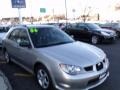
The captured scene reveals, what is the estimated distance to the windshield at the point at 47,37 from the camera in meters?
6.15

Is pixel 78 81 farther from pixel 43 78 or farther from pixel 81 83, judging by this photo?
pixel 43 78

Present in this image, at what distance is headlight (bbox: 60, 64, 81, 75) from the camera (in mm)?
4887

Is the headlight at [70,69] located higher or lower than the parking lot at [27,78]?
higher

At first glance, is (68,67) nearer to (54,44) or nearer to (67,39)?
(54,44)

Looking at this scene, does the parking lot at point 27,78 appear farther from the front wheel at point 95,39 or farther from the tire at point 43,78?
the front wheel at point 95,39

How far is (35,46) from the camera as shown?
5973 millimetres

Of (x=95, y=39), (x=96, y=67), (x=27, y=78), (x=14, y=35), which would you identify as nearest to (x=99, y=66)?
(x=96, y=67)

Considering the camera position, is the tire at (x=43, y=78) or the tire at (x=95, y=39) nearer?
the tire at (x=43, y=78)

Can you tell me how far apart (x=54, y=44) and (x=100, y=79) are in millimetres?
1596

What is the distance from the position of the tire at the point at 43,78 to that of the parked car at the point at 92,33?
9.95 metres

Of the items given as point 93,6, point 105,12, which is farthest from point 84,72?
point 105,12

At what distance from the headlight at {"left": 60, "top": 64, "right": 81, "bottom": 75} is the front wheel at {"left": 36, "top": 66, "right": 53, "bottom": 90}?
1.71ft

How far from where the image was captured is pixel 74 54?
541 centimetres

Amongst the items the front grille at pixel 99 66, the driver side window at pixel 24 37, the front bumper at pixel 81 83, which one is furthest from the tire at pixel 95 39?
the front bumper at pixel 81 83
